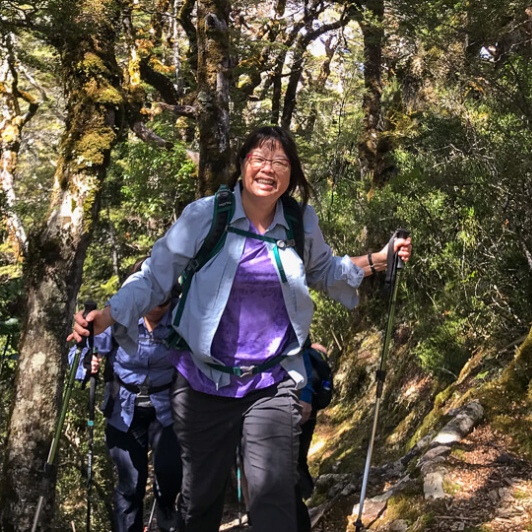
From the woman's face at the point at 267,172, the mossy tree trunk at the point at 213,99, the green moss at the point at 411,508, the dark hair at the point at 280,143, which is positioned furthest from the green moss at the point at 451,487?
the mossy tree trunk at the point at 213,99

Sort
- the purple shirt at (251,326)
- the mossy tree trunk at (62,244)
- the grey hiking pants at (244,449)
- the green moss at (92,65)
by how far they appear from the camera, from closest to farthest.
→ the grey hiking pants at (244,449) < the purple shirt at (251,326) < the mossy tree trunk at (62,244) < the green moss at (92,65)

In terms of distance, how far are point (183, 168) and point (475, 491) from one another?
7851 millimetres

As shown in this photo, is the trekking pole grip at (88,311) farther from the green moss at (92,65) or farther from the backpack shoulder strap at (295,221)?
the green moss at (92,65)

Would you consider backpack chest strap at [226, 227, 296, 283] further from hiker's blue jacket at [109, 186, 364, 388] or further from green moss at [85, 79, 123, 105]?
green moss at [85, 79, 123, 105]

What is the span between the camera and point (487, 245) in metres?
6.59

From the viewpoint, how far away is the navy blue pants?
4.20 meters

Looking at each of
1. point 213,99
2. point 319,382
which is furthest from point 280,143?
point 213,99

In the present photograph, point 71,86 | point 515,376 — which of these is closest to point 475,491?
point 515,376

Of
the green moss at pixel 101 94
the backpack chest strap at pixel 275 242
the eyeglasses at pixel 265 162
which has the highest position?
the green moss at pixel 101 94

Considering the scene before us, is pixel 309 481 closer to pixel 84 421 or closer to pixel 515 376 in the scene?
pixel 515 376

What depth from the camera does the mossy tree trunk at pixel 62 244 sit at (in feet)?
18.1

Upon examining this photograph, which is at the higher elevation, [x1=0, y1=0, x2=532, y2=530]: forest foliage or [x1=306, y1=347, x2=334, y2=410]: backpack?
[x1=0, y1=0, x2=532, y2=530]: forest foliage

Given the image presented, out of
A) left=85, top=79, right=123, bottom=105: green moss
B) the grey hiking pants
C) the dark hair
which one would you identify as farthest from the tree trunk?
the grey hiking pants

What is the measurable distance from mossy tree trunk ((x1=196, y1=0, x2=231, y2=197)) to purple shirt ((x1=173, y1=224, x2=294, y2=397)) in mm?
3974
